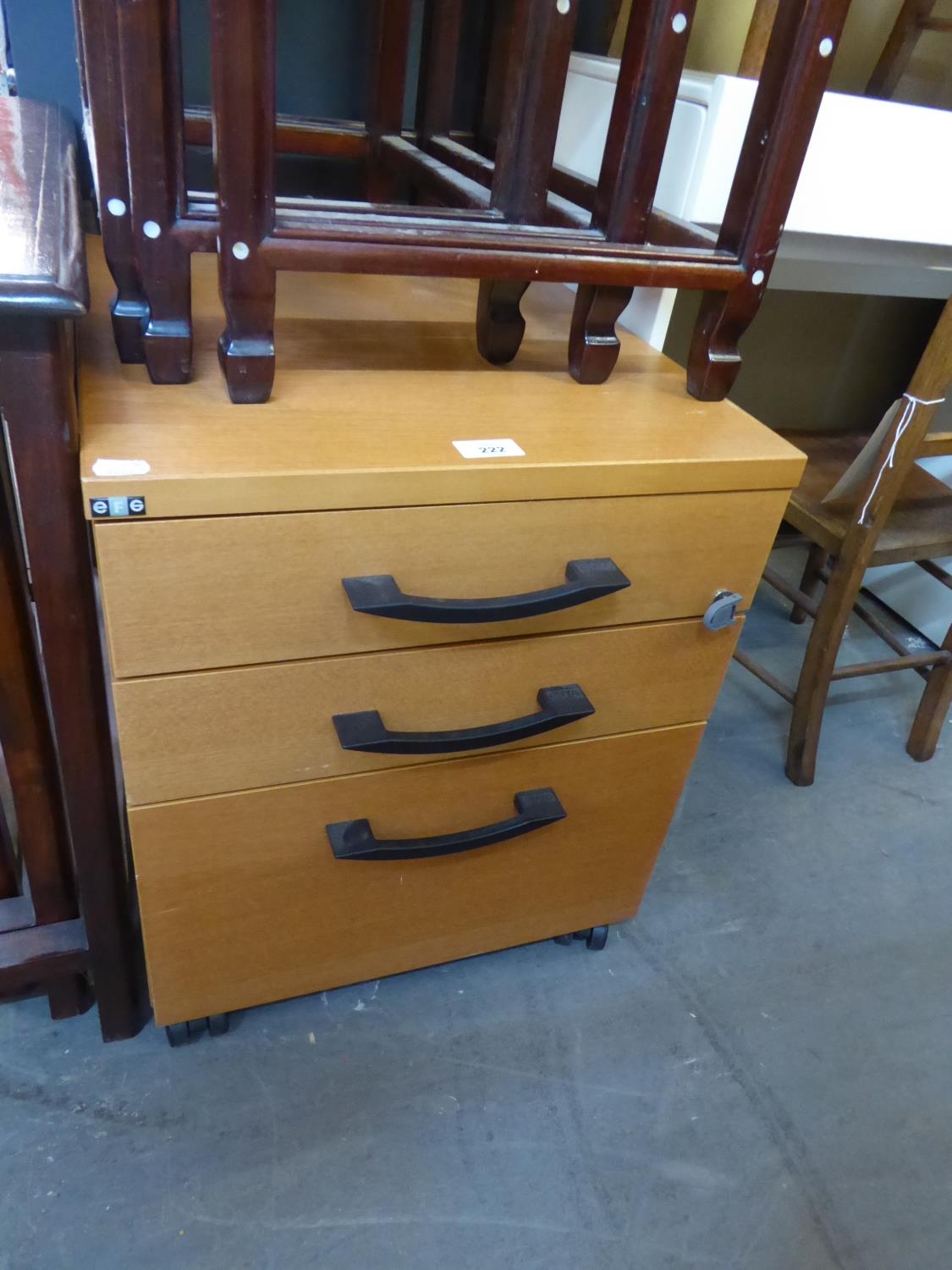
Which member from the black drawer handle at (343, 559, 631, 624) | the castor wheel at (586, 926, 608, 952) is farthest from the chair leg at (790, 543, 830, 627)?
the black drawer handle at (343, 559, 631, 624)

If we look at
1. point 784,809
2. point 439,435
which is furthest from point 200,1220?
point 784,809

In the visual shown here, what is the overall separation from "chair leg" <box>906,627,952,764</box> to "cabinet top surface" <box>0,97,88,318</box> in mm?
1375

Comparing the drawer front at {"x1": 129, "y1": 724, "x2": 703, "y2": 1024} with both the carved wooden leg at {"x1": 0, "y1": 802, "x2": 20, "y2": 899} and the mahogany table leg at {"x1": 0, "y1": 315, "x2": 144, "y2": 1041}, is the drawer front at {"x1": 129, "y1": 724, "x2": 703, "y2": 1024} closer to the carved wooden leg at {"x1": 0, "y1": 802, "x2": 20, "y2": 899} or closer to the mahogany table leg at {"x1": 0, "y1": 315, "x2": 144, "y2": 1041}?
the mahogany table leg at {"x1": 0, "y1": 315, "x2": 144, "y2": 1041}

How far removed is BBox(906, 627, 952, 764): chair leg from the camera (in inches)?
57.4

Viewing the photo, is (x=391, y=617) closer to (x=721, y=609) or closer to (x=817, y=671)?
(x=721, y=609)

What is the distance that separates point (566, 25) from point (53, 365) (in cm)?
46

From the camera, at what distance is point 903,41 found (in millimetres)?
1381

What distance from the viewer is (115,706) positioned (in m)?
0.66

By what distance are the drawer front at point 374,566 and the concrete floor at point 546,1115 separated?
515mm

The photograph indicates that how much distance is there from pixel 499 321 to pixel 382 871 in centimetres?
53

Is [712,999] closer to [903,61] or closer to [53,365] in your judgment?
[53,365]

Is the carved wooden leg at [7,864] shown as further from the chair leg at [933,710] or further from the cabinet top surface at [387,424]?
the chair leg at [933,710]

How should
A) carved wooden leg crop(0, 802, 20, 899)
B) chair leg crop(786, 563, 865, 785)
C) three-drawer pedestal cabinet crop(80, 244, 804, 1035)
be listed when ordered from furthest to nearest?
chair leg crop(786, 563, 865, 785), carved wooden leg crop(0, 802, 20, 899), three-drawer pedestal cabinet crop(80, 244, 804, 1035)

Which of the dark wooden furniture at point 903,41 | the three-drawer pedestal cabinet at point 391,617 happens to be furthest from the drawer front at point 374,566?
the dark wooden furniture at point 903,41
